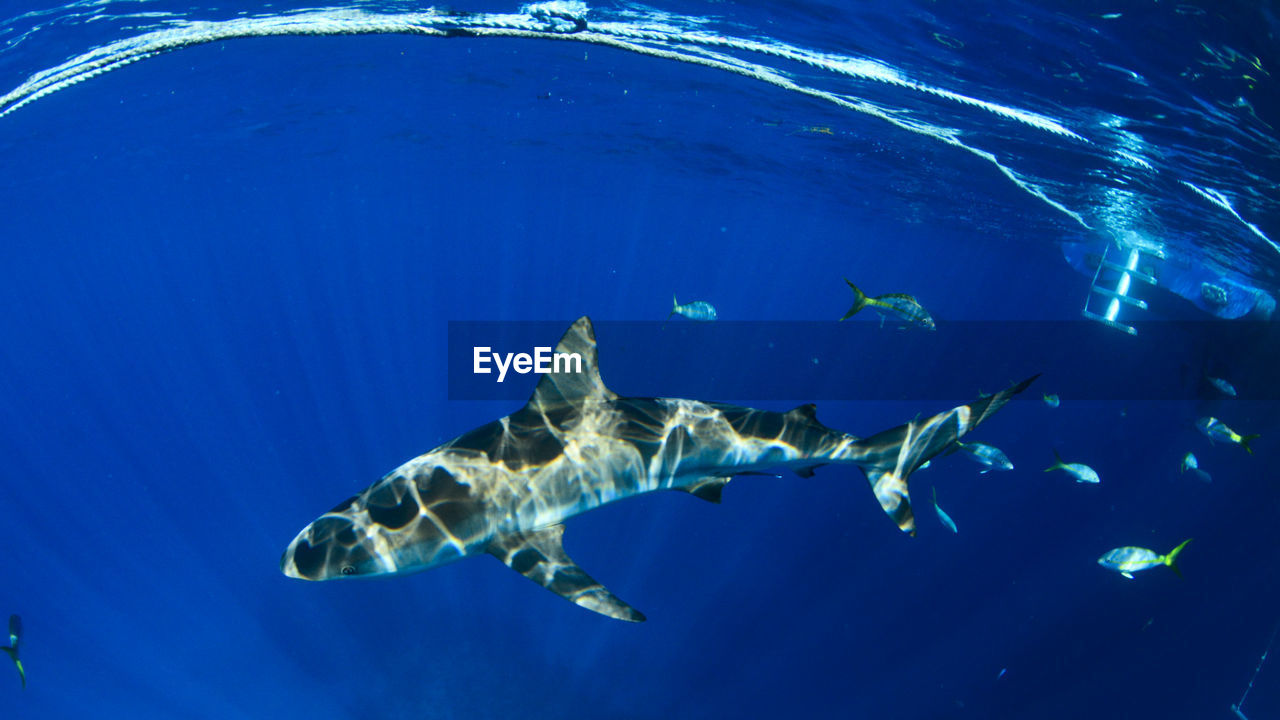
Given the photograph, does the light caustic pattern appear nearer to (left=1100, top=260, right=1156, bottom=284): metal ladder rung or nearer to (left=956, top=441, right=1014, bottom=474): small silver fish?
(left=1100, top=260, right=1156, bottom=284): metal ladder rung

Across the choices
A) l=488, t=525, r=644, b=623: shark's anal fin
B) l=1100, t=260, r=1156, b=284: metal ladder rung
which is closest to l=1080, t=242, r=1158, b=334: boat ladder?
l=1100, t=260, r=1156, b=284: metal ladder rung

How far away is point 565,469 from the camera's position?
4.70m

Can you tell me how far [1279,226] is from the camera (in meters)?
15.6

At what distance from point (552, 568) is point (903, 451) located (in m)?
3.07

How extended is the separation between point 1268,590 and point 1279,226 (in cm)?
2286

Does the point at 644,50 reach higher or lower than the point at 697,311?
higher

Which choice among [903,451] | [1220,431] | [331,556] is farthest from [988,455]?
[331,556]

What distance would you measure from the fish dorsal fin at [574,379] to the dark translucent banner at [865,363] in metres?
7.83

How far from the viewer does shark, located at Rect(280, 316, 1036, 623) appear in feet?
13.8

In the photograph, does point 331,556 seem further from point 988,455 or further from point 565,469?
point 988,455

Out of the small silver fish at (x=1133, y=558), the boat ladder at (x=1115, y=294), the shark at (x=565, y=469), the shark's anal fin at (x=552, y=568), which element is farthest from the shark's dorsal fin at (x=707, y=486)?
the boat ladder at (x=1115, y=294)

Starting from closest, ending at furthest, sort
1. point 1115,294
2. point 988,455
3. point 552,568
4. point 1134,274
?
point 552,568, point 988,455, point 1115,294, point 1134,274

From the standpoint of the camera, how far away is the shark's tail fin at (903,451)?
4840mm

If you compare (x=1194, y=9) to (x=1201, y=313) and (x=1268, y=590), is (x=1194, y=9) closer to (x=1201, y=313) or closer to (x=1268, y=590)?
(x=1201, y=313)
